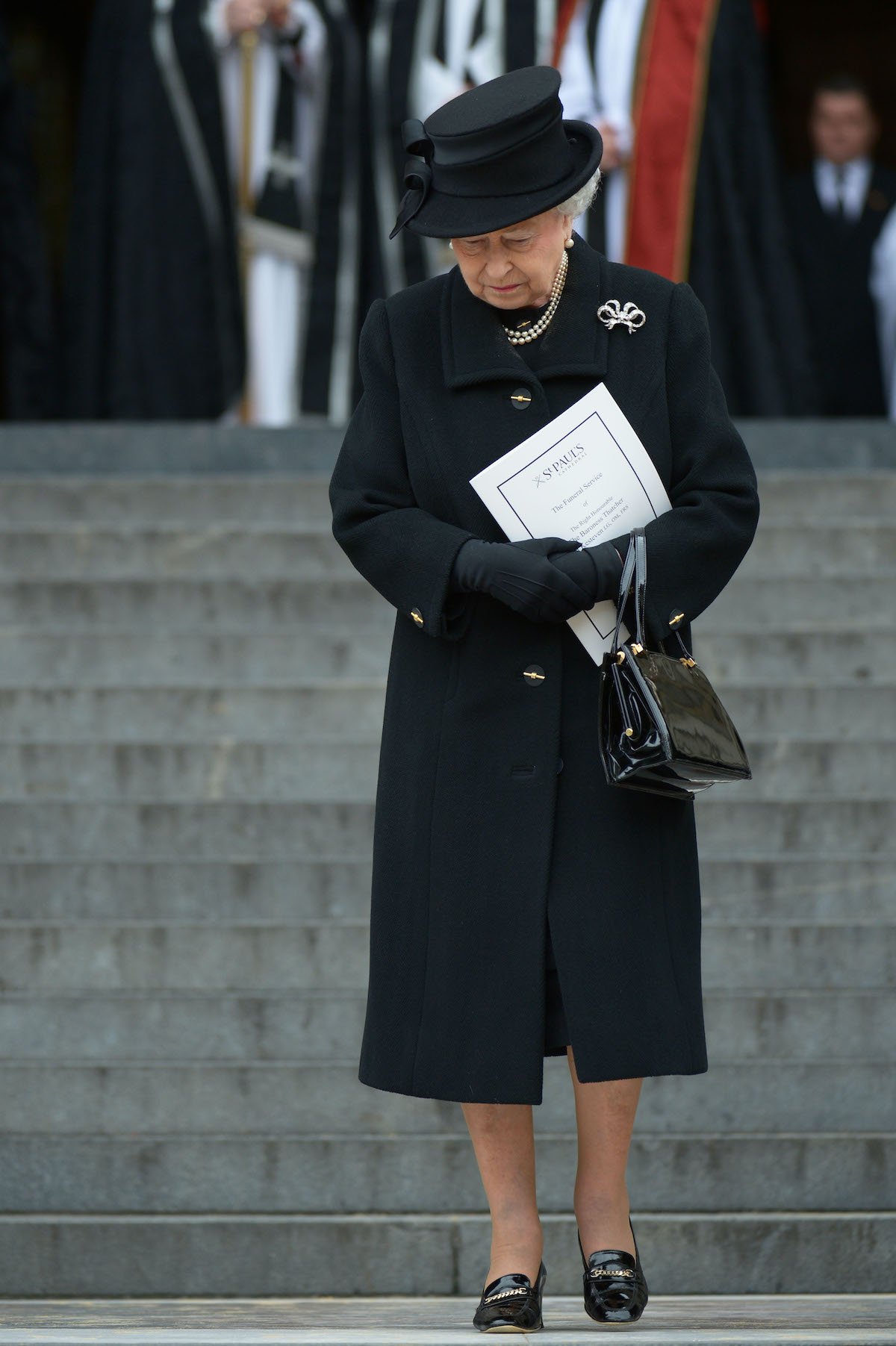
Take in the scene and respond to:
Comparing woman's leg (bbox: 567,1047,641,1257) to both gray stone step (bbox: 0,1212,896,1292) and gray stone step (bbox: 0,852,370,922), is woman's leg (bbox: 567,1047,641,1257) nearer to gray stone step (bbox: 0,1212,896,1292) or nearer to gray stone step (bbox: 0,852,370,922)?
gray stone step (bbox: 0,1212,896,1292)

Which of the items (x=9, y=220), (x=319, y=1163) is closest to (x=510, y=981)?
(x=319, y=1163)

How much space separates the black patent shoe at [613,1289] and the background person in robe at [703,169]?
602 cm

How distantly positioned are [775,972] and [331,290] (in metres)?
4.81

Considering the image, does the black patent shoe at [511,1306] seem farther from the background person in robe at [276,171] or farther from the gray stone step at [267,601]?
the background person in robe at [276,171]

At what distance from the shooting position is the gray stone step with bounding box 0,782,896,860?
5273 millimetres

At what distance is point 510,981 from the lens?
10.3 ft

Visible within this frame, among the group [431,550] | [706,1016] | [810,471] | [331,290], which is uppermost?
[331,290]

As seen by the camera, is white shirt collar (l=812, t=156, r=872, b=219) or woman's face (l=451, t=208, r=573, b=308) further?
white shirt collar (l=812, t=156, r=872, b=219)

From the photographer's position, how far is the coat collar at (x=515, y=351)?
3.23 meters

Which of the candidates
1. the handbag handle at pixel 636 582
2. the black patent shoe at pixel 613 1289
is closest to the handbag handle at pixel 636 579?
the handbag handle at pixel 636 582

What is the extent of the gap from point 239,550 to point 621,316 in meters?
3.62

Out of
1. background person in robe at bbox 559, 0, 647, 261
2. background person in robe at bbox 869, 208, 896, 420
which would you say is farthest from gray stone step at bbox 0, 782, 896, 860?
background person in robe at bbox 869, 208, 896, 420

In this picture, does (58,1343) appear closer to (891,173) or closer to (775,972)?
(775,972)

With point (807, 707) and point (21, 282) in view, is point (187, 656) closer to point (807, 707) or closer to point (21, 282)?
point (807, 707)
